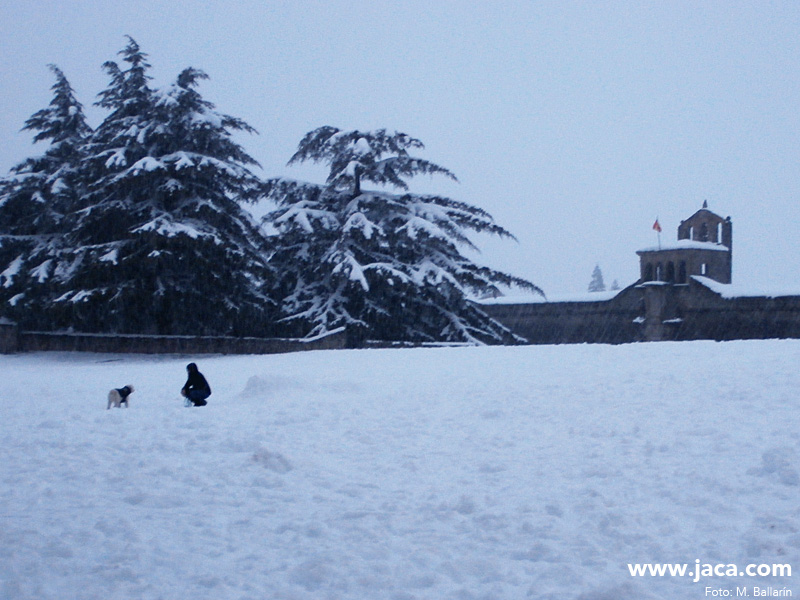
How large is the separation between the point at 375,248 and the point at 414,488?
2072cm

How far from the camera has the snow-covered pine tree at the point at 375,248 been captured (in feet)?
87.6

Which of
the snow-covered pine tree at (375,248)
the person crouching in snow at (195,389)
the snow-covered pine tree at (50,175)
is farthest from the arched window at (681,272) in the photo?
the person crouching in snow at (195,389)

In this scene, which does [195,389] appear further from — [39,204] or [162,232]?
[39,204]

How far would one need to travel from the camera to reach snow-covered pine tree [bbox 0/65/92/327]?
28.0 meters

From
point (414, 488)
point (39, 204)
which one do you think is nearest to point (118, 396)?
point (414, 488)

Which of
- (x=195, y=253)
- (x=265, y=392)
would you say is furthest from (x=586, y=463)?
(x=195, y=253)

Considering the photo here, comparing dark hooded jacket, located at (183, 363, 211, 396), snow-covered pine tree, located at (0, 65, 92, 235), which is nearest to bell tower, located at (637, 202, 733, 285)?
snow-covered pine tree, located at (0, 65, 92, 235)

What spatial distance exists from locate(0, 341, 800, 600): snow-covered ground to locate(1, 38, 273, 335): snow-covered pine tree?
11791 millimetres

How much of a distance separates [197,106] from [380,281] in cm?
866

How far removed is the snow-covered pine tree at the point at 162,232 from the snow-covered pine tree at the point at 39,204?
565mm

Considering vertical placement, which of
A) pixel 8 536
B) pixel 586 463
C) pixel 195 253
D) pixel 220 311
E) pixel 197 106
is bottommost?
pixel 8 536

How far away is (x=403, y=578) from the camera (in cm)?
568

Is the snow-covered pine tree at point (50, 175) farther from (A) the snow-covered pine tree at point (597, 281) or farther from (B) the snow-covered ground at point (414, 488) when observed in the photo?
(A) the snow-covered pine tree at point (597, 281)

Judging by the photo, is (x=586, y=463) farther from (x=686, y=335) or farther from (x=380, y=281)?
(x=686, y=335)
